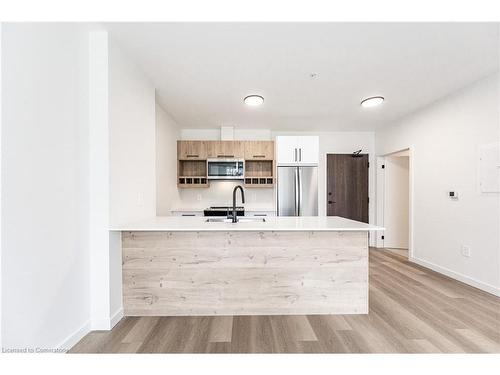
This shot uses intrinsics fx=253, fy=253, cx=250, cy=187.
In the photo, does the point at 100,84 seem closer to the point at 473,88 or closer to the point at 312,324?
the point at 312,324

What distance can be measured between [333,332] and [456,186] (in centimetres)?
264

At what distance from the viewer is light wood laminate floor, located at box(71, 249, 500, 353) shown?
1826 millimetres

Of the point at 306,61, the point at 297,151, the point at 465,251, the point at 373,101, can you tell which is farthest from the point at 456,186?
the point at 306,61

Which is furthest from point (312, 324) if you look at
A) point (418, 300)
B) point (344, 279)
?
point (418, 300)

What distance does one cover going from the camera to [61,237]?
171 cm

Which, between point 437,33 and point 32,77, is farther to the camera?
point 437,33

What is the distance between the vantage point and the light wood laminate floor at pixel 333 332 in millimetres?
1826

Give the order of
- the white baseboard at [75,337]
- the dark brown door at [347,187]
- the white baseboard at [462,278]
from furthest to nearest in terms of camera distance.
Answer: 1. the dark brown door at [347,187]
2. the white baseboard at [462,278]
3. the white baseboard at [75,337]

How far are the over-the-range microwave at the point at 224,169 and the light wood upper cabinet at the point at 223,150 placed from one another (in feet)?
0.33

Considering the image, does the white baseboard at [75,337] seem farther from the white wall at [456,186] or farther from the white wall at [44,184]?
the white wall at [456,186]

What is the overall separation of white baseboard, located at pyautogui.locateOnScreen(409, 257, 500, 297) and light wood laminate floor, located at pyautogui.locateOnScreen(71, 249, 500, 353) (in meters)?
0.18

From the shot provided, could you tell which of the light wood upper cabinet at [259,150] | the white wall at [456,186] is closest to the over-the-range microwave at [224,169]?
the light wood upper cabinet at [259,150]

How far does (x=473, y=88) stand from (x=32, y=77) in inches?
168

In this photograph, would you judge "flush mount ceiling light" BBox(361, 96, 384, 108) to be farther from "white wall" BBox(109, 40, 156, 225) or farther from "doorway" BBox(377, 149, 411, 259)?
"white wall" BBox(109, 40, 156, 225)
